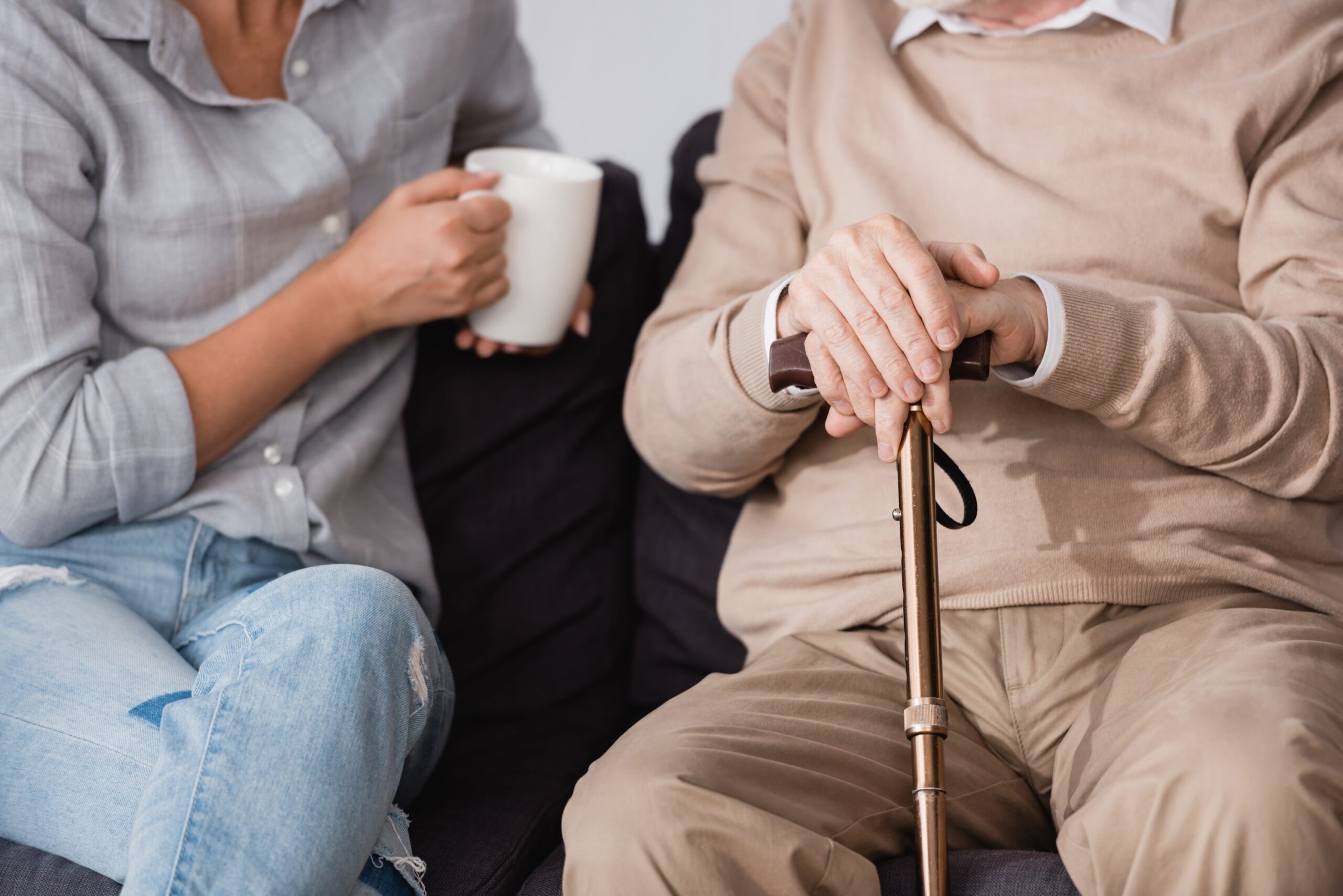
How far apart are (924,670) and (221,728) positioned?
542 mm

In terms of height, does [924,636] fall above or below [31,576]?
above

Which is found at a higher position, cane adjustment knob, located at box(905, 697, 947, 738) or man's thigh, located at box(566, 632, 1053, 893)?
cane adjustment knob, located at box(905, 697, 947, 738)

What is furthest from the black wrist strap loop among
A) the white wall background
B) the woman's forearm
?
the white wall background

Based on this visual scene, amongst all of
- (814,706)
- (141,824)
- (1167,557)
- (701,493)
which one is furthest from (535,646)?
(1167,557)

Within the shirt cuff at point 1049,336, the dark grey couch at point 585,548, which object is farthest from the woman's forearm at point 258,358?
the shirt cuff at point 1049,336

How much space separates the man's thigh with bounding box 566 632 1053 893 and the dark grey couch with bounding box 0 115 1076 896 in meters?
0.34

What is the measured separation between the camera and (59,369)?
44.6 inches

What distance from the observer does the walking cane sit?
90 cm

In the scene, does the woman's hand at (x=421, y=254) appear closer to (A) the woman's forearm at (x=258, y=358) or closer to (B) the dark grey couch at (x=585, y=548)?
(A) the woman's forearm at (x=258, y=358)

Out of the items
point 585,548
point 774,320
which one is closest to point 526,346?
point 585,548

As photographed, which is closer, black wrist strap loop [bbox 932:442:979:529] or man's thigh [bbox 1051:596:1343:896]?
man's thigh [bbox 1051:596:1343:896]

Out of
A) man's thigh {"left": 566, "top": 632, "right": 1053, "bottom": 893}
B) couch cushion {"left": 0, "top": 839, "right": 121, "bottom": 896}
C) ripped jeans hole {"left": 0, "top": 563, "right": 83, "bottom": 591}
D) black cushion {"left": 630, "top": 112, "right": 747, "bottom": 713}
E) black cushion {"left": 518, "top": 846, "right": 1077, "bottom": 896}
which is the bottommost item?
black cushion {"left": 630, "top": 112, "right": 747, "bottom": 713}

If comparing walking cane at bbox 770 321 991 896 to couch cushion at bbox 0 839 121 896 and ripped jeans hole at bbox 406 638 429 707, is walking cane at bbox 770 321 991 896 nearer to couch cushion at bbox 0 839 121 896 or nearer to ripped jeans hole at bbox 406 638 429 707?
ripped jeans hole at bbox 406 638 429 707

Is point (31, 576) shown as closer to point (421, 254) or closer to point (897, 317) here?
point (421, 254)
